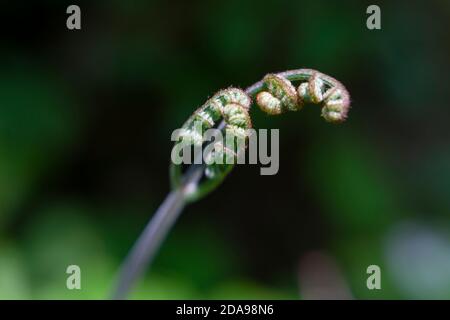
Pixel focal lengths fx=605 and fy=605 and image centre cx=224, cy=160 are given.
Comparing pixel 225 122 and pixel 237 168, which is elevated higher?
pixel 225 122

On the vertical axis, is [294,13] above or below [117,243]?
above

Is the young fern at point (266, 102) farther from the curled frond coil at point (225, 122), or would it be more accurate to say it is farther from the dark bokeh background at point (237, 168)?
the dark bokeh background at point (237, 168)

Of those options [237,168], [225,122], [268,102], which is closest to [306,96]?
[268,102]

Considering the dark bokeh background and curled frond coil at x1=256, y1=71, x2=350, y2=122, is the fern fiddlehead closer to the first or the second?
curled frond coil at x1=256, y1=71, x2=350, y2=122

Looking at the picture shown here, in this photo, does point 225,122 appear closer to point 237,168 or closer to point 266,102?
point 266,102

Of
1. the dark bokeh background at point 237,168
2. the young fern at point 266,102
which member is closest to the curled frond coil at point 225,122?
the young fern at point 266,102

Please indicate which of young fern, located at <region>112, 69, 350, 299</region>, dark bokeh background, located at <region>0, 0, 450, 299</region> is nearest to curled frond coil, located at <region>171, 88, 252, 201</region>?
young fern, located at <region>112, 69, 350, 299</region>
